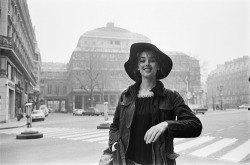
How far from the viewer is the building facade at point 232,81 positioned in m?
66.8

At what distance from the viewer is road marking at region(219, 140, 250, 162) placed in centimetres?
572

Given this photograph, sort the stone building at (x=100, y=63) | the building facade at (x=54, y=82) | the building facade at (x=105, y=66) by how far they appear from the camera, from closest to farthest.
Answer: the building facade at (x=105, y=66)
the stone building at (x=100, y=63)
the building facade at (x=54, y=82)

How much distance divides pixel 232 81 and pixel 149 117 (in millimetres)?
78599

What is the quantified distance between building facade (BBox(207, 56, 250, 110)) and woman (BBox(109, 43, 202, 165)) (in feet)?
218

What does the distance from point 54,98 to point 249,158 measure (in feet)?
211

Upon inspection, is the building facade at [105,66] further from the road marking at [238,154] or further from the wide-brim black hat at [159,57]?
the wide-brim black hat at [159,57]

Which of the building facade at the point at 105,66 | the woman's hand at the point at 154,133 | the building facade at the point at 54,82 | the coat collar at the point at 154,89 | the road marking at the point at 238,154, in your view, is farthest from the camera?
the building facade at the point at 54,82

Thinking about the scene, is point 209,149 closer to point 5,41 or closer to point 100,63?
point 5,41

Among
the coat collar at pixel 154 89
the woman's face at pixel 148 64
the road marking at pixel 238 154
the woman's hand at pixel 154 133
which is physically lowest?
the road marking at pixel 238 154

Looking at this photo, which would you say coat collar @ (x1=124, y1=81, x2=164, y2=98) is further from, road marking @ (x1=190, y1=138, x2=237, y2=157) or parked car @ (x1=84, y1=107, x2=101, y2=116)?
parked car @ (x1=84, y1=107, x2=101, y2=116)

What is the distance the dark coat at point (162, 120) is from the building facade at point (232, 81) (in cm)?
6653

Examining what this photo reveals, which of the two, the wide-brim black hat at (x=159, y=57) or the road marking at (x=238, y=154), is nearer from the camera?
the wide-brim black hat at (x=159, y=57)

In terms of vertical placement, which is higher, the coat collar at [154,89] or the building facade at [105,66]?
the building facade at [105,66]

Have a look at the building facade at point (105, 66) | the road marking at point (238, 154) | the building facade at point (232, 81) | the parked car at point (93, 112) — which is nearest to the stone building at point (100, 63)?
the building facade at point (105, 66)
